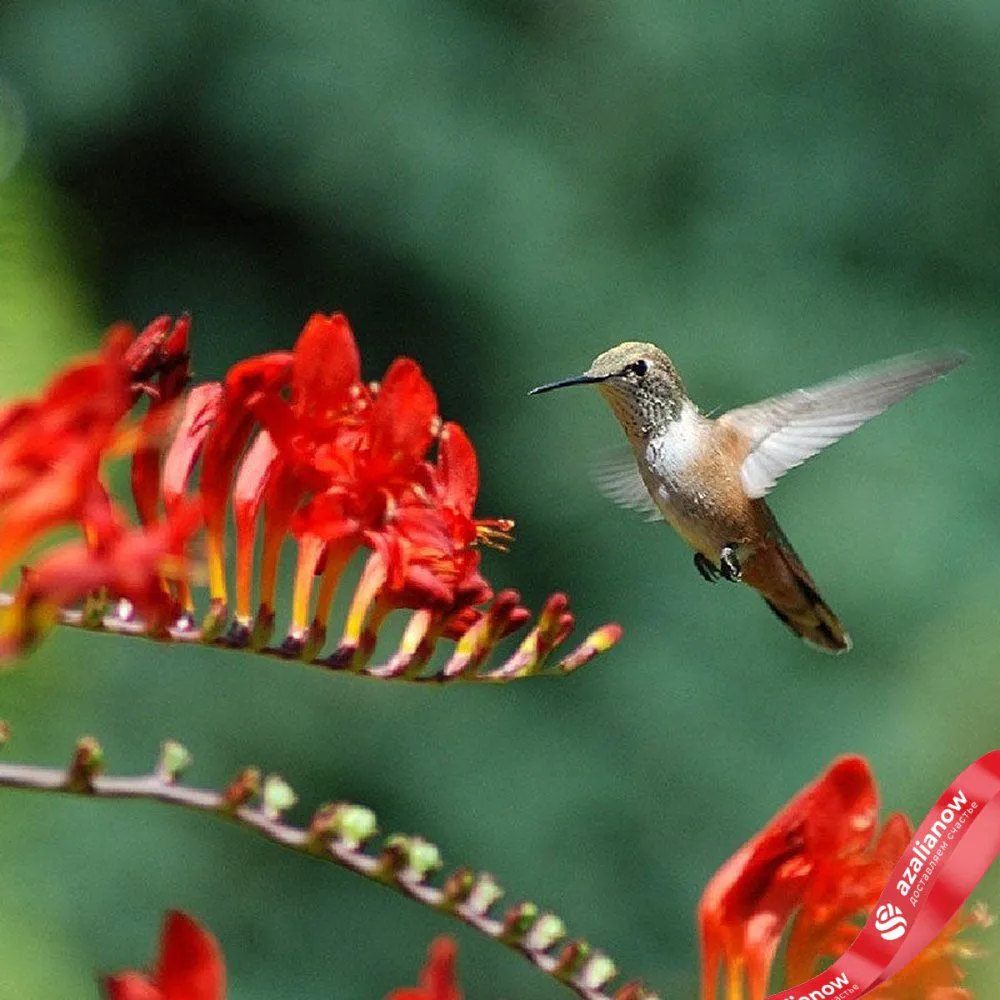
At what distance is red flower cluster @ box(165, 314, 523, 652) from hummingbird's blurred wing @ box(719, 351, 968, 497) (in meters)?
1.10

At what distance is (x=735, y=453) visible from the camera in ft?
10.5

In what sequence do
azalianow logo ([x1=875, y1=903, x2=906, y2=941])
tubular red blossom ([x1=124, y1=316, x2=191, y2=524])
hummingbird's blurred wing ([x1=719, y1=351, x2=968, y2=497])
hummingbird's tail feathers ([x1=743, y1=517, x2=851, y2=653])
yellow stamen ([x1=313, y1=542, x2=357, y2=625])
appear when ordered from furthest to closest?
hummingbird's tail feathers ([x1=743, y1=517, x2=851, y2=653])
hummingbird's blurred wing ([x1=719, y1=351, x2=968, y2=497])
yellow stamen ([x1=313, y1=542, x2=357, y2=625])
azalianow logo ([x1=875, y1=903, x2=906, y2=941])
tubular red blossom ([x1=124, y1=316, x2=191, y2=524])

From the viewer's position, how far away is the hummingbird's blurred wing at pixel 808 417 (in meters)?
2.88

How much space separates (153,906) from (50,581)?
4.92 meters

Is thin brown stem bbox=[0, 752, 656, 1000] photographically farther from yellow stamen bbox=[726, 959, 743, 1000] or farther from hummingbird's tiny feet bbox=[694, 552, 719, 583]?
hummingbird's tiny feet bbox=[694, 552, 719, 583]

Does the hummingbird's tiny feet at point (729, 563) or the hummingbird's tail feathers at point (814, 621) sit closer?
the hummingbird's tiny feet at point (729, 563)

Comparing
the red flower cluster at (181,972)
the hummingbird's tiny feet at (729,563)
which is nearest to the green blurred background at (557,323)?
the hummingbird's tiny feet at (729,563)

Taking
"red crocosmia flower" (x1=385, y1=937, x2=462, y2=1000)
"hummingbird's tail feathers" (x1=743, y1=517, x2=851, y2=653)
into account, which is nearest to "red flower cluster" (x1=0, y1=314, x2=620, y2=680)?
"red crocosmia flower" (x1=385, y1=937, x2=462, y2=1000)

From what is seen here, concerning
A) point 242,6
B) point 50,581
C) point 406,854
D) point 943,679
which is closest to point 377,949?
point 943,679

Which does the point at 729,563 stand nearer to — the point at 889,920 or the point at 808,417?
the point at 808,417

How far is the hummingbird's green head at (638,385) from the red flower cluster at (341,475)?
1.09m

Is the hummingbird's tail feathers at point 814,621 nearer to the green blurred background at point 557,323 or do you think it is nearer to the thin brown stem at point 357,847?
the thin brown stem at point 357,847

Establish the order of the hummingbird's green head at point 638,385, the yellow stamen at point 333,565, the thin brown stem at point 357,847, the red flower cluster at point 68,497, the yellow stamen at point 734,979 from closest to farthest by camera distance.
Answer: the red flower cluster at point 68,497 → the thin brown stem at point 357,847 → the yellow stamen at point 333,565 → the yellow stamen at point 734,979 → the hummingbird's green head at point 638,385

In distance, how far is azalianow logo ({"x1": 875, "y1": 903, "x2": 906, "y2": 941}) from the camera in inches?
71.2
